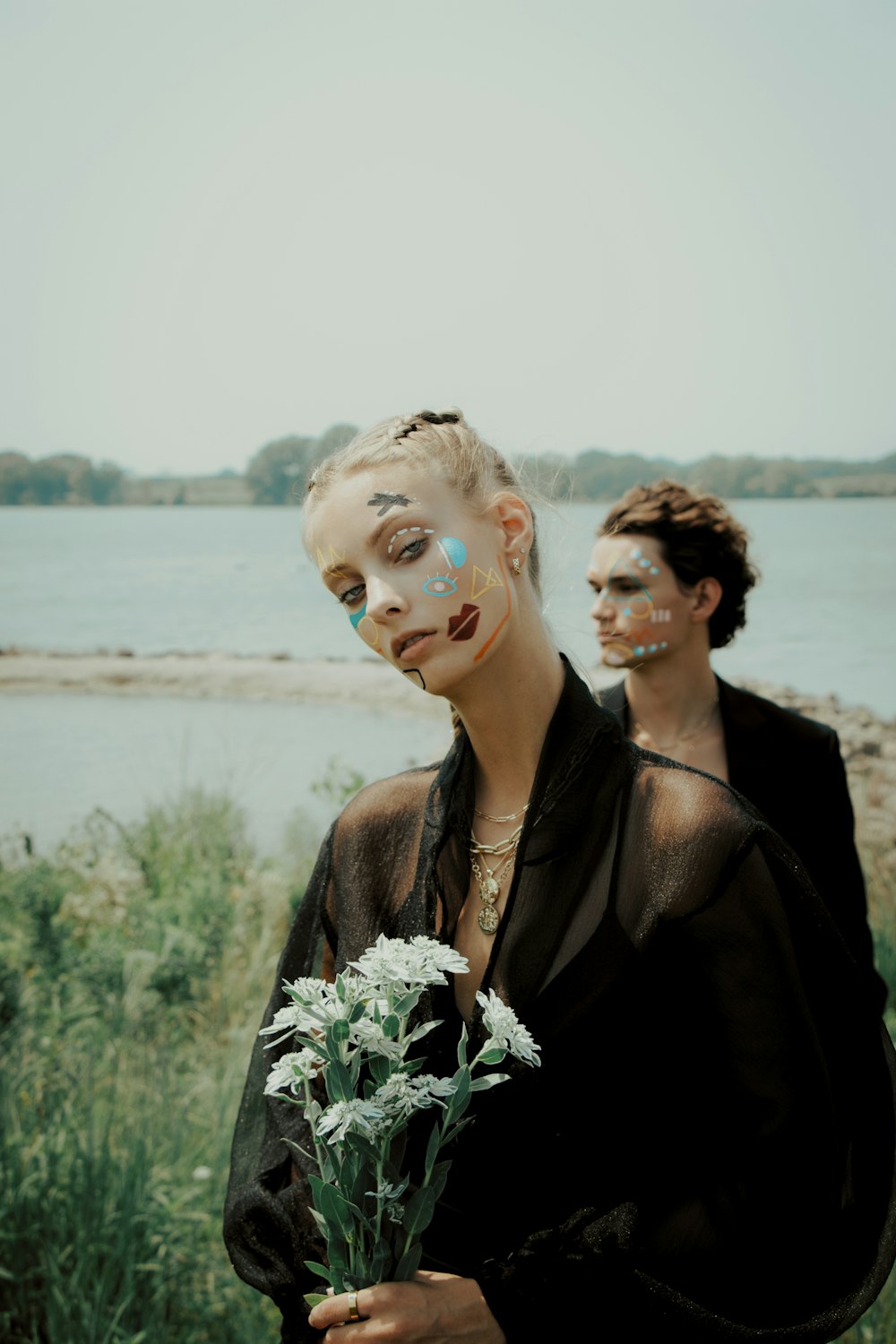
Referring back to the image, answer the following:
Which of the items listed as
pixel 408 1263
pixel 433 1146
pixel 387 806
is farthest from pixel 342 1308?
pixel 387 806

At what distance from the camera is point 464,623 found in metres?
1.49

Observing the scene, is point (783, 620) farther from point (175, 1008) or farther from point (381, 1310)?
point (381, 1310)

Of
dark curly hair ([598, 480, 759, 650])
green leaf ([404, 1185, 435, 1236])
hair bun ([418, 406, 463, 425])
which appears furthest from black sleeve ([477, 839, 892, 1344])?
dark curly hair ([598, 480, 759, 650])

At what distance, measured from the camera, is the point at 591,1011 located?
1.36 metres

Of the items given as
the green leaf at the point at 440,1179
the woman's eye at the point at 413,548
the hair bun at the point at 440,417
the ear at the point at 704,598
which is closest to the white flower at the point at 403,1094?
the green leaf at the point at 440,1179

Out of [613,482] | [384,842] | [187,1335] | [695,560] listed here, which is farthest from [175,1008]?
[613,482]

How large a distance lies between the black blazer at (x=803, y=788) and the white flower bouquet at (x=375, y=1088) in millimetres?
1637

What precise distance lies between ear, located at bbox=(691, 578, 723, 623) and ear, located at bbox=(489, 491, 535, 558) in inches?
66.0

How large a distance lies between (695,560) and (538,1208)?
2.13 metres

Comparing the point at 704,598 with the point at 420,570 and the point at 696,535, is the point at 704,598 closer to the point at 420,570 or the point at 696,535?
the point at 696,535

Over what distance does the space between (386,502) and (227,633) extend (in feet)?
34.1

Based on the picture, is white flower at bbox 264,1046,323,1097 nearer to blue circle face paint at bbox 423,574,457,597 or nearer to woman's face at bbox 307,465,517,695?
woman's face at bbox 307,465,517,695

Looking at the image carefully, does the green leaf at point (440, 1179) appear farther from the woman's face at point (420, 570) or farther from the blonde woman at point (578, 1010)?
the woman's face at point (420, 570)

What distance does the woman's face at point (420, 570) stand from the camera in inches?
58.6
